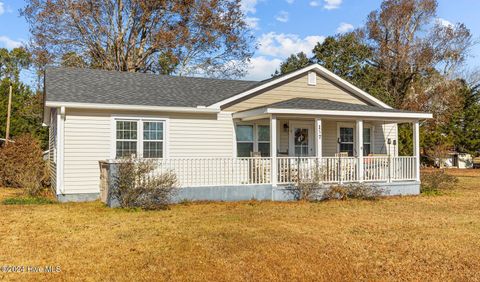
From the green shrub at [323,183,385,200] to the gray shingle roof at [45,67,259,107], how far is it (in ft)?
16.0

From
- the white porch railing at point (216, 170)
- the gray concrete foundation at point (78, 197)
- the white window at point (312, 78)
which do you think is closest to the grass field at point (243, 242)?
the gray concrete foundation at point (78, 197)

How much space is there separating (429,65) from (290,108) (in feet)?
84.5

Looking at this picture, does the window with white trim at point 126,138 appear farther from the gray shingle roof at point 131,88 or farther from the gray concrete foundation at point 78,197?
the gray concrete foundation at point 78,197

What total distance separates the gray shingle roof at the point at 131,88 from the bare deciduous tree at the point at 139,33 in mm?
11340

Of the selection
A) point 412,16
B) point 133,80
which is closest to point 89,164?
point 133,80

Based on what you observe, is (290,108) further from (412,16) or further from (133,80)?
(412,16)

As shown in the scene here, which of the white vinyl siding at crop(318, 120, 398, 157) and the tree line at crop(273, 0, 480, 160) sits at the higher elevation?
the tree line at crop(273, 0, 480, 160)

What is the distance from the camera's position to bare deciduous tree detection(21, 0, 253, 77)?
24.9m

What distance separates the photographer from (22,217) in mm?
9164

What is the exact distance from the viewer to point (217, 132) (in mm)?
13797

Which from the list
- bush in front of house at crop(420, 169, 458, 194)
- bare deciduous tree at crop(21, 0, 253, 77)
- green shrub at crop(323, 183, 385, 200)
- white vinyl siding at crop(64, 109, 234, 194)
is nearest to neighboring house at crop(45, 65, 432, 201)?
white vinyl siding at crop(64, 109, 234, 194)

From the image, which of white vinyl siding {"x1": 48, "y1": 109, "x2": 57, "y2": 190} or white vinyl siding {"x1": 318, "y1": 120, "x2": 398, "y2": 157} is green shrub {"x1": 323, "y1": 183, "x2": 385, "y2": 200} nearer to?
white vinyl siding {"x1": 318, "y1": 120, "x2": 398, "y2": 157}

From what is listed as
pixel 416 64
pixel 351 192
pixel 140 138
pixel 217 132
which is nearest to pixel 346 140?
pixel 351 192

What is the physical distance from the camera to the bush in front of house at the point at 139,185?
9.95 metres
